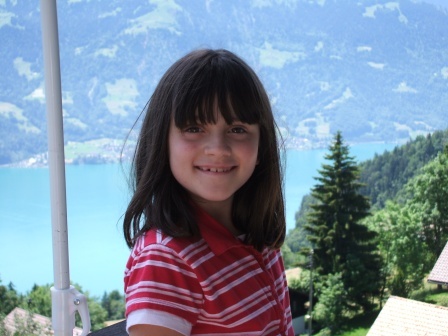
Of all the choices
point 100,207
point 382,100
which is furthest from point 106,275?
point 382,100

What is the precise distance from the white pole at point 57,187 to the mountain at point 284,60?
10.2 m

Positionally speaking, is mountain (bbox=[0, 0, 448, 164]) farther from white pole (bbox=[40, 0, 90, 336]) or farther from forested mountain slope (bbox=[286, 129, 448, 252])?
white pole (bbox=[40, 0, 90, 336])

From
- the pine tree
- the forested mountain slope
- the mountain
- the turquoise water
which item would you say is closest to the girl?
the mountain

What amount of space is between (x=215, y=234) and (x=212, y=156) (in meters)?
0.09

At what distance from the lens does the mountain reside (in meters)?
13.7

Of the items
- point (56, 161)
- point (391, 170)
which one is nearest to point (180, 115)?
point (56, 161)

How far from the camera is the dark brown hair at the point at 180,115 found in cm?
65

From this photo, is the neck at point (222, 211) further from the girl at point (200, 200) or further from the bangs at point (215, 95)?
the bangs at point (215, 95)

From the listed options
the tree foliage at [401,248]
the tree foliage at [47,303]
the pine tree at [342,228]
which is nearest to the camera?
the tree foliage at [47,303]

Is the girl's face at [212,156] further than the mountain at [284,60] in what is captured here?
No

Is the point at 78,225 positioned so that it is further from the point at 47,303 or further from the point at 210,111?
the point at 210,111

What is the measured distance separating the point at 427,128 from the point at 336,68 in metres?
6.15

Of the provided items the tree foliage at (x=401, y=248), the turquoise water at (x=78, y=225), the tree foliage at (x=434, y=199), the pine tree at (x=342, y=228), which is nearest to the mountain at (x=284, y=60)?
the turquoise water at (x=78, y=225)

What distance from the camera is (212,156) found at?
26.0 inches
